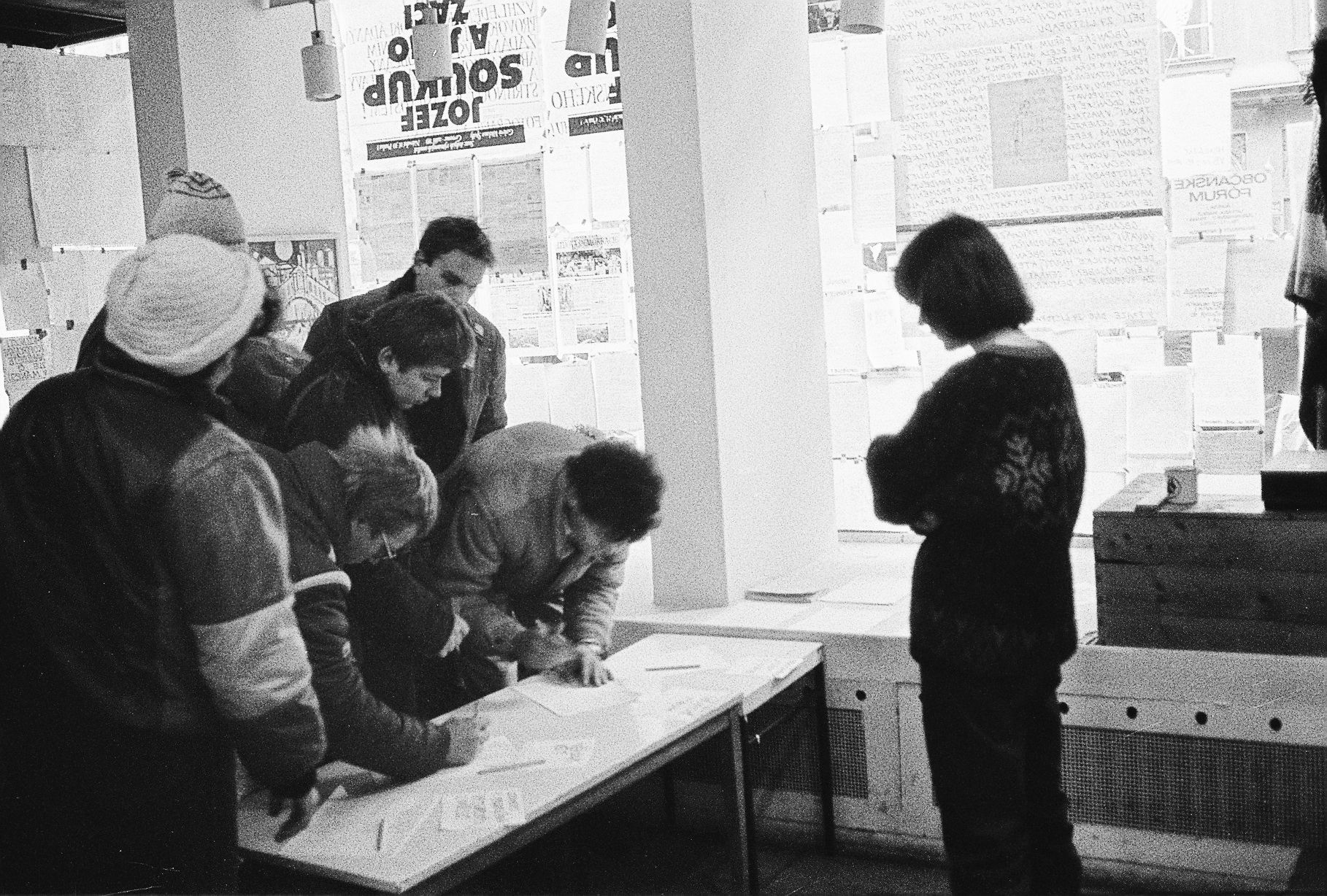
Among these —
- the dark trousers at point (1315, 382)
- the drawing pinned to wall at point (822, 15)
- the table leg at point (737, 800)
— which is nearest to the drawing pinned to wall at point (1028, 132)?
the drawing pinned to wall at point (822, 15)

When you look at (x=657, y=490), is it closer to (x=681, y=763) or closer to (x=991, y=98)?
(x=681, y=763)

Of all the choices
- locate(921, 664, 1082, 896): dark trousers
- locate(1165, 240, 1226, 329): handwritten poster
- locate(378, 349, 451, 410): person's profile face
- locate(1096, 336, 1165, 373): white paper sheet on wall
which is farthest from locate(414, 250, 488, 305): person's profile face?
locate(1165, 240, 1226, 329): handwritten poster

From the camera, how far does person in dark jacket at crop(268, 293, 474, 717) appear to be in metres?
2.35

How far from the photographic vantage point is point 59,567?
1866 millimetres

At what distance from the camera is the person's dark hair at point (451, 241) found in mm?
2836

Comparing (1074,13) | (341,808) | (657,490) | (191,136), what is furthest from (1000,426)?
(191,136)

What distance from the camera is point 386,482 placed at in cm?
245

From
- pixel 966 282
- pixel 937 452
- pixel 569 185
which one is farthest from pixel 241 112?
pixel 937 452

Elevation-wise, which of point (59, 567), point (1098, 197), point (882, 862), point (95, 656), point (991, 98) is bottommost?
point (882, 862)

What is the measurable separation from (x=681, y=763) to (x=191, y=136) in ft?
7.67

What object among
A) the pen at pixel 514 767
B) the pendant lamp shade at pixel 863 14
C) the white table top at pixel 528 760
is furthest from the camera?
the pendant lamp shade at pixel 863 14

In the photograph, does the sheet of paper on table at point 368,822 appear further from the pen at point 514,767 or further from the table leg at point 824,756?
the table leg at point 824,756

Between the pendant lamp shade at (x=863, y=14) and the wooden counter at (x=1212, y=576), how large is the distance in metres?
1.30

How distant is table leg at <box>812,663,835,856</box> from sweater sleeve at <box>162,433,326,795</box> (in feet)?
5.60
